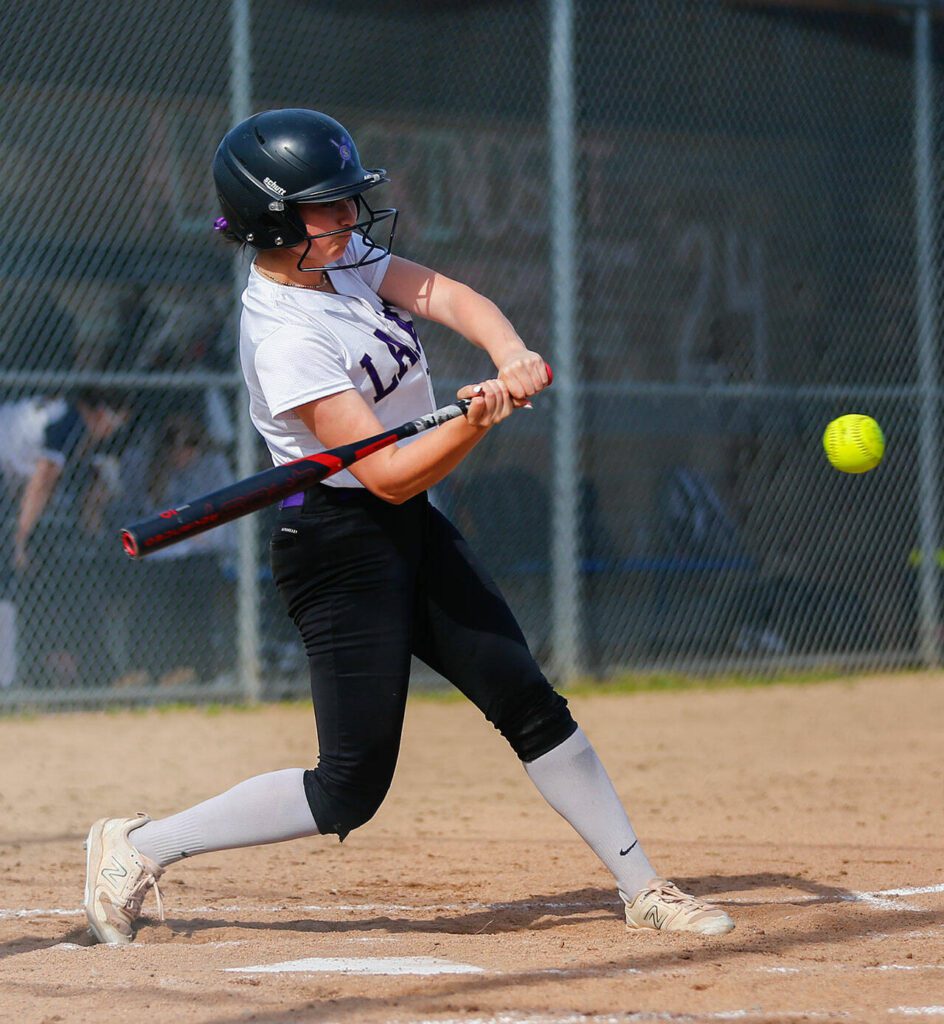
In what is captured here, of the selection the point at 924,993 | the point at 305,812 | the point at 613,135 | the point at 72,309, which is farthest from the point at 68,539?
the point at 924,993

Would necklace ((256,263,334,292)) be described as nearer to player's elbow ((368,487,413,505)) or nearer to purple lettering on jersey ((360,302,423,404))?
purple lettering on jersey ((360,302,423,404))

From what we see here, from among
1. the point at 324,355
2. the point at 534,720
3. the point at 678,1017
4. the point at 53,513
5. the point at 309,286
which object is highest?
the point at 309,286

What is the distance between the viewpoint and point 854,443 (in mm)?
4359

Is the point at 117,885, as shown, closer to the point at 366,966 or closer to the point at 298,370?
the point at 366,966

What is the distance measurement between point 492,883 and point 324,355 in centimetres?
177

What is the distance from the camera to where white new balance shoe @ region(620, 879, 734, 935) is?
11.7 feet

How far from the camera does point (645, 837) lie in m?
5.09

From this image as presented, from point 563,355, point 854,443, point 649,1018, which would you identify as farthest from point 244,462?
point 649,1018

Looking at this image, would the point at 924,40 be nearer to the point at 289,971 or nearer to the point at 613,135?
the point at 613,135

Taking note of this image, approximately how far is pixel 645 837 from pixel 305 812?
5.84 feet

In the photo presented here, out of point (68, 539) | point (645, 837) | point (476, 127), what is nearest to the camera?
point (645, 837)

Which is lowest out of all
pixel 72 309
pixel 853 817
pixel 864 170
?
pixel 853 817

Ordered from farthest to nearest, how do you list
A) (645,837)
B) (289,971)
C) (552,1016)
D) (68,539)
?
(68,539)
(645,837)
(289,971)
(552,1016)

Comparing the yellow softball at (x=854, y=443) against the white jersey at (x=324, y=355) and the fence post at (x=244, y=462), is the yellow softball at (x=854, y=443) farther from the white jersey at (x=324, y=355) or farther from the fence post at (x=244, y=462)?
the fence post at (x=244, y=462)
